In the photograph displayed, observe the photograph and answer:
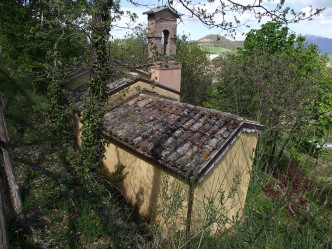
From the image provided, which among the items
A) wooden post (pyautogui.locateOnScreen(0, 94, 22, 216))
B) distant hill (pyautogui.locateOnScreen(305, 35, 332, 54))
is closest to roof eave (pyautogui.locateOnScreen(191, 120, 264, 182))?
distant hill (pyautogui.locateOnScreen(305, 35, 332, 54))

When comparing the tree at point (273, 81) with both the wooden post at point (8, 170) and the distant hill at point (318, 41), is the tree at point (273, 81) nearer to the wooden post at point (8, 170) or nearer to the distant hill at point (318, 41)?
the distant hill at point (318, 41)

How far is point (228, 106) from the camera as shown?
16.6 meters

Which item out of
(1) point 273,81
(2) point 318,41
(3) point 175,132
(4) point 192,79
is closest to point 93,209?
(3) point 175,132

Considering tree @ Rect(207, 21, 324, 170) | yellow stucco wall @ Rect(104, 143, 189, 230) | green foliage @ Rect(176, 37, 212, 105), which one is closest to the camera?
yellow stucco wall @ Rect(104, 143, 189, 230)

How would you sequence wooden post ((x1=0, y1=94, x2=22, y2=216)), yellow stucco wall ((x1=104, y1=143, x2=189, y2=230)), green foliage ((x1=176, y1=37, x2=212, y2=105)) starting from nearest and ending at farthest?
wooden post ((x1=0, y1=94, x2=22, y2=216)) → yellow stucco wall ((x1=104, y1=143, x2=189, y2=230)) → green foliage ((x1=176, y1=37, x2=212, y2=105))

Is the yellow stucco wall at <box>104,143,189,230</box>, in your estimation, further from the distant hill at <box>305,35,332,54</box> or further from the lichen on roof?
the distant hill at <box>305,35,332,54</box>

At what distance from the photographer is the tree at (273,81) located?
45.8 ft

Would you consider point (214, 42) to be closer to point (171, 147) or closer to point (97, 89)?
point (97, 89)

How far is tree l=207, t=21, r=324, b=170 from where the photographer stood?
45.8 ft

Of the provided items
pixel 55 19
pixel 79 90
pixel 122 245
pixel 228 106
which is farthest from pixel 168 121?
pixel 228 106

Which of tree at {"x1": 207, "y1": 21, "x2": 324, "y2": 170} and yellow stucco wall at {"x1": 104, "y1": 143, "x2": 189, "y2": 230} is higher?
tree at {"x1": 207, "y1": 21, "x2": 324, "y2": 170}

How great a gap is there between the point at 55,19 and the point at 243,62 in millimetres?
13557

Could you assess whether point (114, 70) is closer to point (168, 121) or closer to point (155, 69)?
point (168, 121)

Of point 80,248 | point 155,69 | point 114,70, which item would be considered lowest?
point 80,248
